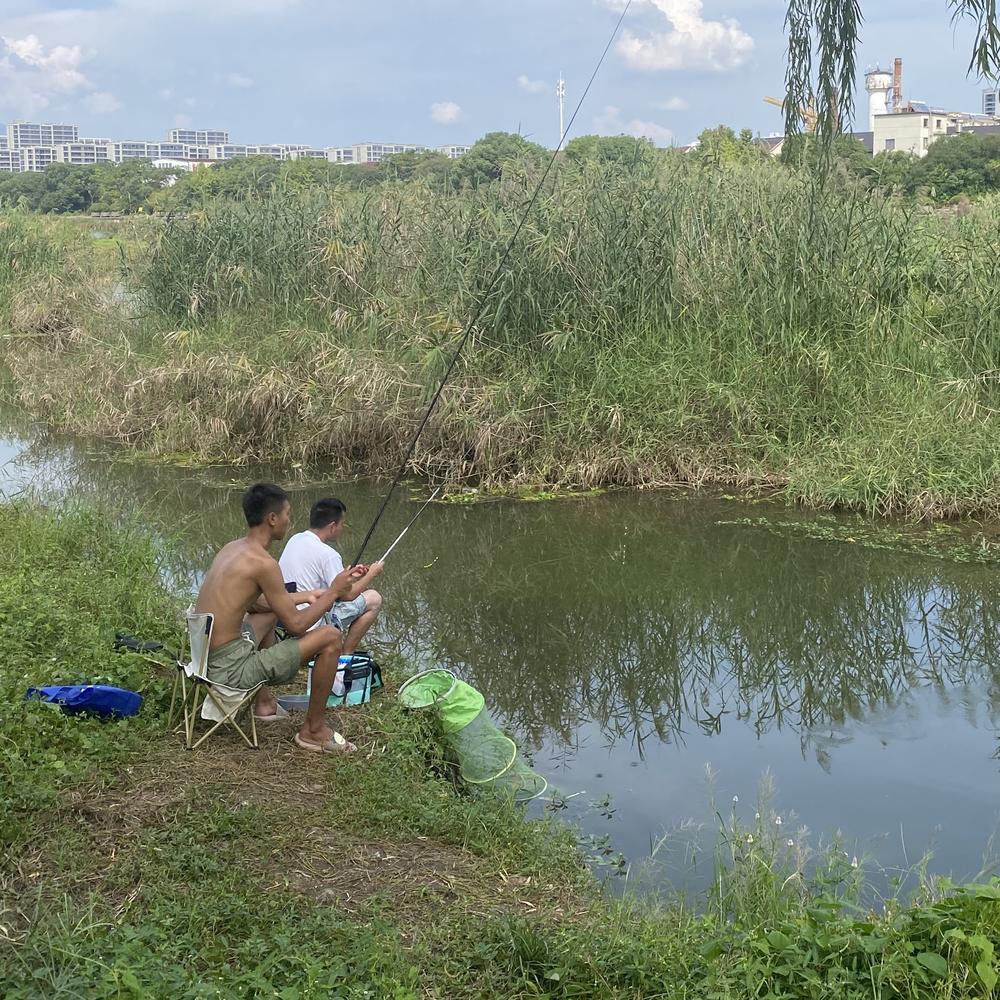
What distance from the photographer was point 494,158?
36.9 ft

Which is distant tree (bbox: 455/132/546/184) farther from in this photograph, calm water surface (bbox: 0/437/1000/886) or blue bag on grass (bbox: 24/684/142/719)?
blue bag on grass (bbox: 24/684/142/719)

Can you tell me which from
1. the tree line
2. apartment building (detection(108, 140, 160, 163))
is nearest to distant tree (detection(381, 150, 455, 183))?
the tree line

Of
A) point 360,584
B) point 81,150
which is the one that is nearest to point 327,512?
point 360,584

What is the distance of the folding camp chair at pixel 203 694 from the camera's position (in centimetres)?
440

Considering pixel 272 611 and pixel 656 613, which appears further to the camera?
pixel 656 613

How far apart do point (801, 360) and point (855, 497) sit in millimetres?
1352

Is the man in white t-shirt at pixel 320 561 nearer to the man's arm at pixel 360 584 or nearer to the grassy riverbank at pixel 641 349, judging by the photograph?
the man's arm at pixel 360 584

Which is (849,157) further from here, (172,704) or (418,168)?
(172,704)

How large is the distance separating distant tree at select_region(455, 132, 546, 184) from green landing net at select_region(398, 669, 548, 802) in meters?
6.60

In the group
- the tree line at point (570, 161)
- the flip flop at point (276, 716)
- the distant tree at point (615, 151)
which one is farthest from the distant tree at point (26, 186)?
the flip flop at point (276, 716)

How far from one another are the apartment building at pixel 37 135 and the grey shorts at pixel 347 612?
60376mm

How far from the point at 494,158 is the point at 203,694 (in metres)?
7.77

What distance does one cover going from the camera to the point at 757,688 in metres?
6.04

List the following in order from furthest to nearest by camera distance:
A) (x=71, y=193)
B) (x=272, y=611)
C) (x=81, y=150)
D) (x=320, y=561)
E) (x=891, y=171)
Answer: (x=81, y=150) → (x=71, y=193) → (x=891, y=171) → (x=320, y=561) → (x=272, y=611)
